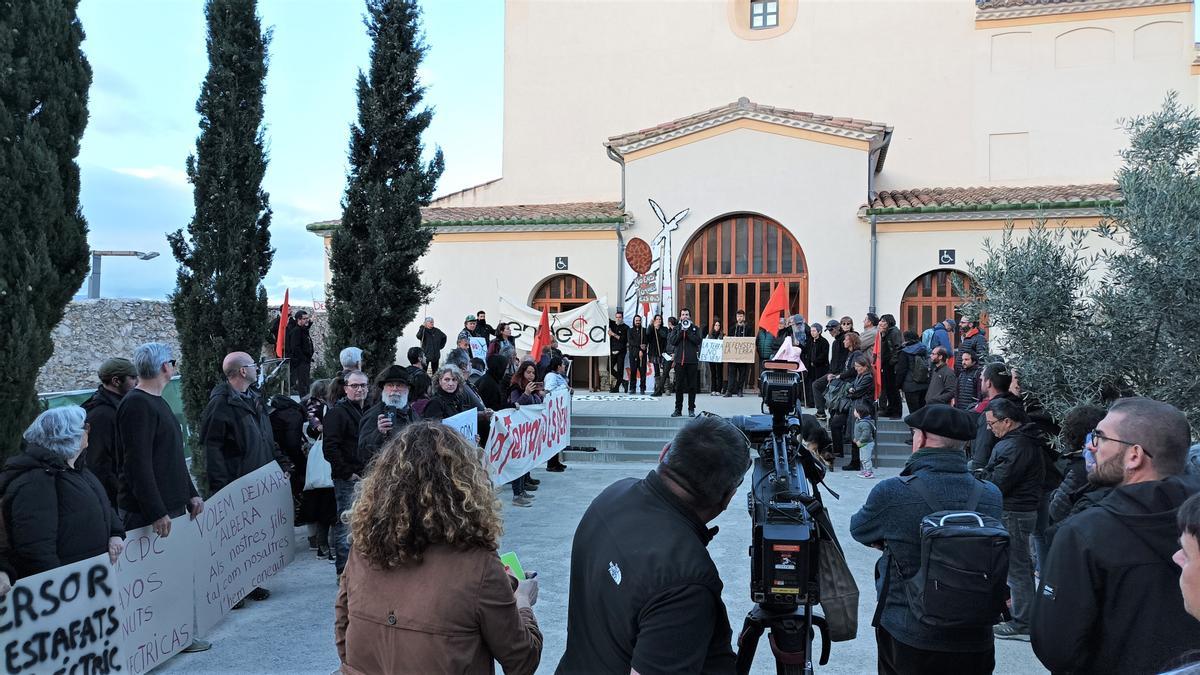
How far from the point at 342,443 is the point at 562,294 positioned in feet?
48.3

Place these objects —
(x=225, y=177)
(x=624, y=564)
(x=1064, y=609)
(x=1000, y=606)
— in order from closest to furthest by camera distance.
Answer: (x=624, y=564)
(x=1064, y=609)
(x=1000, y=606)
(x=225, y=177)

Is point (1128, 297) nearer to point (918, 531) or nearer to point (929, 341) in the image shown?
point (918, 531)

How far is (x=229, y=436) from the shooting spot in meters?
6.39

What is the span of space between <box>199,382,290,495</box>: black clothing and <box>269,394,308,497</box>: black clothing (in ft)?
3.22

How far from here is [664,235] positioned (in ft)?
65.5

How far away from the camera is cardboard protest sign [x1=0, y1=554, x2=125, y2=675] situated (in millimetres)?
3928

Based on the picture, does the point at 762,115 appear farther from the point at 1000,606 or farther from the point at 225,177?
the point at 1000,606

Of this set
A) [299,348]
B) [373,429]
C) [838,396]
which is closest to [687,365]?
[838,396]

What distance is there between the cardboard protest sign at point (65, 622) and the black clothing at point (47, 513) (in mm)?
94

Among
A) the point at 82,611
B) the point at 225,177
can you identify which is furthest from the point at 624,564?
the point at 225,177

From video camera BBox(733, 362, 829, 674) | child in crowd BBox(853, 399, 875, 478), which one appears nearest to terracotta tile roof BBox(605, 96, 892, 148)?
child in crowd BBox(853, 399, 875, 478)

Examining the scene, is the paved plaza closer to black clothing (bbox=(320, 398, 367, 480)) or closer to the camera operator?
black clothing (bbox=(320, 398, 367, 480))

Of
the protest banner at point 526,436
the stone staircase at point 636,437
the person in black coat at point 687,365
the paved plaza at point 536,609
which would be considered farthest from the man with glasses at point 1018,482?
the person in black coat at point 687,365

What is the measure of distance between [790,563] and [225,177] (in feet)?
26.9
